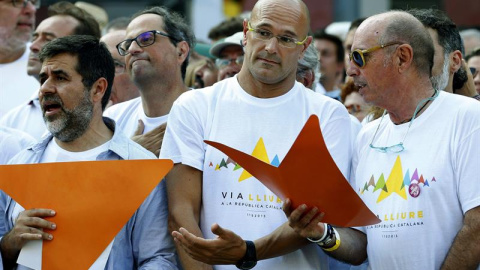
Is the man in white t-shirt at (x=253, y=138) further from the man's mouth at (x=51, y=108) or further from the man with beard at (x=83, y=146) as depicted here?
the man's mouth at (x=51, y=108)

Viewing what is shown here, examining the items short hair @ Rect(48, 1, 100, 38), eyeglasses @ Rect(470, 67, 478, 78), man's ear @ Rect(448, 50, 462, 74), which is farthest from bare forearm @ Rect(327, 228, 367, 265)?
short hair @ Rect(48, 1, 100, 38)

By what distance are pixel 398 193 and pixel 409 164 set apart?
149mm

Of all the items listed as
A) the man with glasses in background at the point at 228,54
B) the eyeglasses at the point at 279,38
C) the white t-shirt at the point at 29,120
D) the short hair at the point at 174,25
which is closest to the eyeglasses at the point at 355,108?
the man with glasses in background at the point at 228,54

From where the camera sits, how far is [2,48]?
742cm

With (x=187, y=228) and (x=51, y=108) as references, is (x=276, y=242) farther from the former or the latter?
(x=51, y=108)

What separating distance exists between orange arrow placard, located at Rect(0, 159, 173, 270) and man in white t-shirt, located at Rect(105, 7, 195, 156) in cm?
117

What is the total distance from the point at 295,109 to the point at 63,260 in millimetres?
1362

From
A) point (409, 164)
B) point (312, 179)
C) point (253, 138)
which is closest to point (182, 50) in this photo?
point (253, 138)

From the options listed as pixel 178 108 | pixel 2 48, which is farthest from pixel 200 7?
pixel 178 108

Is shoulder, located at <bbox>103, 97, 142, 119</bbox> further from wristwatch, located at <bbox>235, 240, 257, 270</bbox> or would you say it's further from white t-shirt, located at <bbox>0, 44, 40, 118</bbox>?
wristwatch, located at <bbox>235, 240, 257, 270</bbox>

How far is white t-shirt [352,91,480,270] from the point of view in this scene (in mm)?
4273

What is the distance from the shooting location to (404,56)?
464 centimetres

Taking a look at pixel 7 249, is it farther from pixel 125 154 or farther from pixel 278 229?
pixel 278 229

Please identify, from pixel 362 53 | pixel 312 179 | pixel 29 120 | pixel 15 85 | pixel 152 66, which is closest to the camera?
pixel 312 179
